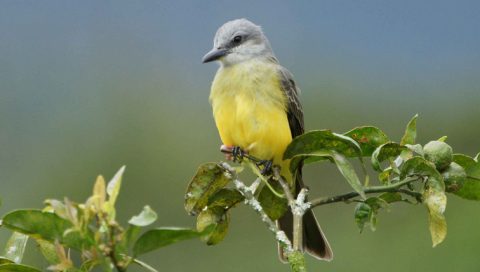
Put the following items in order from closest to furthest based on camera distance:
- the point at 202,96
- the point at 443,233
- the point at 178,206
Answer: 1. the point at 443,233
2. the point at 178,206
3. the point at 202,96

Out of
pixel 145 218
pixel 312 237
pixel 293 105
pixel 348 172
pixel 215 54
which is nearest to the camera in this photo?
pixel 145 218

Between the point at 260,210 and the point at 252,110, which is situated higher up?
the point at 260,210

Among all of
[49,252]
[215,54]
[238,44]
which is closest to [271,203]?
[49,252]

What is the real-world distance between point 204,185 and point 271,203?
0.60 ft

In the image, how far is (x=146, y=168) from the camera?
991 inches

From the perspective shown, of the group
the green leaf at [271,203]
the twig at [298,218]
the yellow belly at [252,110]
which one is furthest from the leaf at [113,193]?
the yellow belly at [252,110]

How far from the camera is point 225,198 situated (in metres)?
2.50

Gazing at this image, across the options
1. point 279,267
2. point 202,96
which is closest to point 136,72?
point 202,96

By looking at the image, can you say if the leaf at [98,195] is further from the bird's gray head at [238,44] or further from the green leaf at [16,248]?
the bird's gray head at [238,44]

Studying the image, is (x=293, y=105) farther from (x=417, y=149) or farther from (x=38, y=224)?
(x=38, y=224)

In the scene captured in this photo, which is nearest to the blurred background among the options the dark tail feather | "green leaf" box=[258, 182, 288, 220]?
the dark tail feather

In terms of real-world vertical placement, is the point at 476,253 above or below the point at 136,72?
above

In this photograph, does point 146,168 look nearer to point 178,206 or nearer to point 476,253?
point 178,206

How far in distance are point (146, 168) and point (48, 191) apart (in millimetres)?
Answer: 2561
